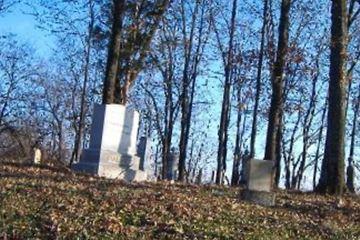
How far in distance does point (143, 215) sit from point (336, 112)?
10084 mm

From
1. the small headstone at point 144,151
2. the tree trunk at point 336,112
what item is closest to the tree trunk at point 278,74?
the small headstone at point 144,151

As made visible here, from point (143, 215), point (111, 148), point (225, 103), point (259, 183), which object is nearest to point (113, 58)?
point (111, 148)

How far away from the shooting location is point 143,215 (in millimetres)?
10445

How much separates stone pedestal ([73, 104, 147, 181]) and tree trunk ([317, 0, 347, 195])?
19.8 ft

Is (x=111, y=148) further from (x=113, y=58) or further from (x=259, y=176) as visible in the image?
(x=259, y=176)

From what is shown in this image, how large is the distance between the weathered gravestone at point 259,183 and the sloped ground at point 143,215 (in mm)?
361

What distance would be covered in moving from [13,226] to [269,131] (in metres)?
17.0

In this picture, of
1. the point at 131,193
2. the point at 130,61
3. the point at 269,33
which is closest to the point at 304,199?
the point at 131,193

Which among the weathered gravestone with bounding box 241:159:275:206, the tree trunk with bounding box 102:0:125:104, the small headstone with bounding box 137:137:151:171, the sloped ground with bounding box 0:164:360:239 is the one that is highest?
the tree trunk with bounding box 102:0:125:104

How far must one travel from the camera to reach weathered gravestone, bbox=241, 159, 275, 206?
49.3 ft

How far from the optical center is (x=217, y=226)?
1043 cm

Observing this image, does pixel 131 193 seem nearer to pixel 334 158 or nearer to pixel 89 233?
pixel 89 233

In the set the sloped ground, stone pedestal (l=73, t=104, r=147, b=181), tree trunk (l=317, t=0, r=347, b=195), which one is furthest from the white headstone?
stone pedestal (l=73, t=104, r=147, b=181)

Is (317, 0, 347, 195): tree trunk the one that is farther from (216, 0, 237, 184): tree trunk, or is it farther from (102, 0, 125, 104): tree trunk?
(216, 0, 237, 184): tree trunk
